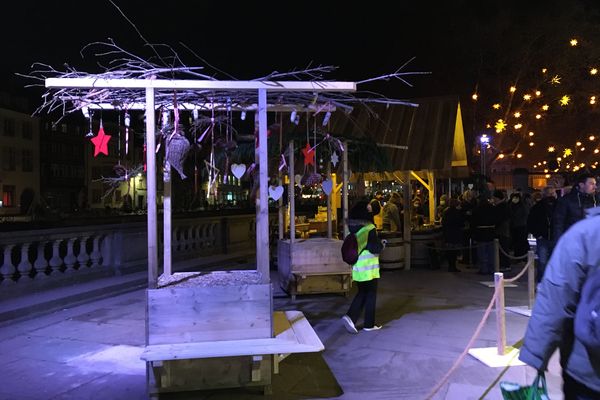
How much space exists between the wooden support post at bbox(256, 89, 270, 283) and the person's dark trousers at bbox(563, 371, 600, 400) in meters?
2.87

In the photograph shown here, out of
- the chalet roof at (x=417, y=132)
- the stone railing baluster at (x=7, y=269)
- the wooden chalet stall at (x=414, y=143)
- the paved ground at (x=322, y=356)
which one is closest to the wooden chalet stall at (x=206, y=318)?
the paved ground at (x=322, y=356)

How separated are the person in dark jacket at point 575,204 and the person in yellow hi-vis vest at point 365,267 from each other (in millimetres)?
3011

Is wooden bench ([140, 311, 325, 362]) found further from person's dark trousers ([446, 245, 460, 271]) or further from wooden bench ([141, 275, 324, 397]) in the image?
person's dark trousers ([446, 245, 460, 271])

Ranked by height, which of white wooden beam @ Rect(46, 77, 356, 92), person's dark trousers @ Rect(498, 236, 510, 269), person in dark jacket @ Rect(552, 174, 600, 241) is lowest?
person's dark trousers @ Rect(498, 236, 510, 269)

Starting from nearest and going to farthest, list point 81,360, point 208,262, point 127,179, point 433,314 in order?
1. point 127,179
2. point 81,360
3. point 433,314
4. point 208,262

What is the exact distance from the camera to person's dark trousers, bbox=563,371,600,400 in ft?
8.05

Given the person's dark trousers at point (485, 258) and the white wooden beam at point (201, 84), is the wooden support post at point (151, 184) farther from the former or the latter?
the person's dark trousers at point (485, 258)

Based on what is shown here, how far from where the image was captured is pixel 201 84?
15.9ft

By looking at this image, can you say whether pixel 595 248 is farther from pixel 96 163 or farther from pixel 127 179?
pixel 96 163

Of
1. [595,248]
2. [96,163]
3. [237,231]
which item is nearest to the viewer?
[595,248]

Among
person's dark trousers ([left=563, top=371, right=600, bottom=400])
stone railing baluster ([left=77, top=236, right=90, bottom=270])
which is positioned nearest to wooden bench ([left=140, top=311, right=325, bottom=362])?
person's dark trousers ([left=563, top=371, right=600, bottom=400])

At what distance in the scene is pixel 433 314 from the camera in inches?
326

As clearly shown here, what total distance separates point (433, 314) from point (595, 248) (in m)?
6.12

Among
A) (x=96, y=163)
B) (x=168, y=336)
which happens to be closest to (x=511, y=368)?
(x=168, y=336)
